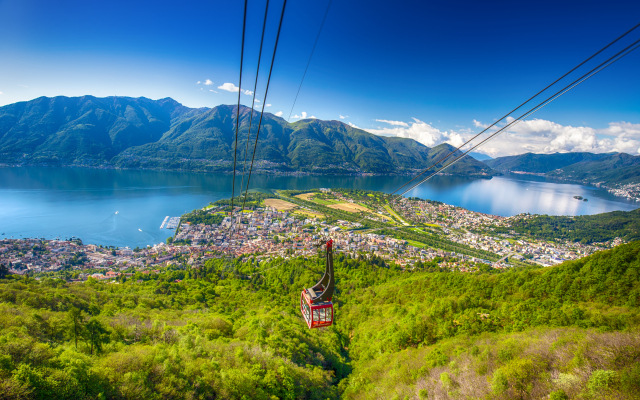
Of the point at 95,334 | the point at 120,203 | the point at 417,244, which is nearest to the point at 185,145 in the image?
the point at 120,203

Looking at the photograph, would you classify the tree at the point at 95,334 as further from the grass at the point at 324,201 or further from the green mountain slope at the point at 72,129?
the green mountain slope at the point at 72,129

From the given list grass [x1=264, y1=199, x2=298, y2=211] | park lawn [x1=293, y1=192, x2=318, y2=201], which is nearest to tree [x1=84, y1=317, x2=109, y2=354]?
grass [x1=264, y1=199, x2=298, y2=211]

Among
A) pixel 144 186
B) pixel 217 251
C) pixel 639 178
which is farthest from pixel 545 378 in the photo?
pixel 639 178

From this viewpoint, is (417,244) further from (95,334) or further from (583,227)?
(95,334)

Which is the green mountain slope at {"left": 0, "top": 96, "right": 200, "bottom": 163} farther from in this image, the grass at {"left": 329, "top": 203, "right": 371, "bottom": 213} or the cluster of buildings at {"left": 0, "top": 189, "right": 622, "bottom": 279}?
the grass at {"left": 329, "top": 203, "right": 371, "bottom": 213}

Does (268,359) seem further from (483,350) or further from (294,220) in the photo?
(294,220)
